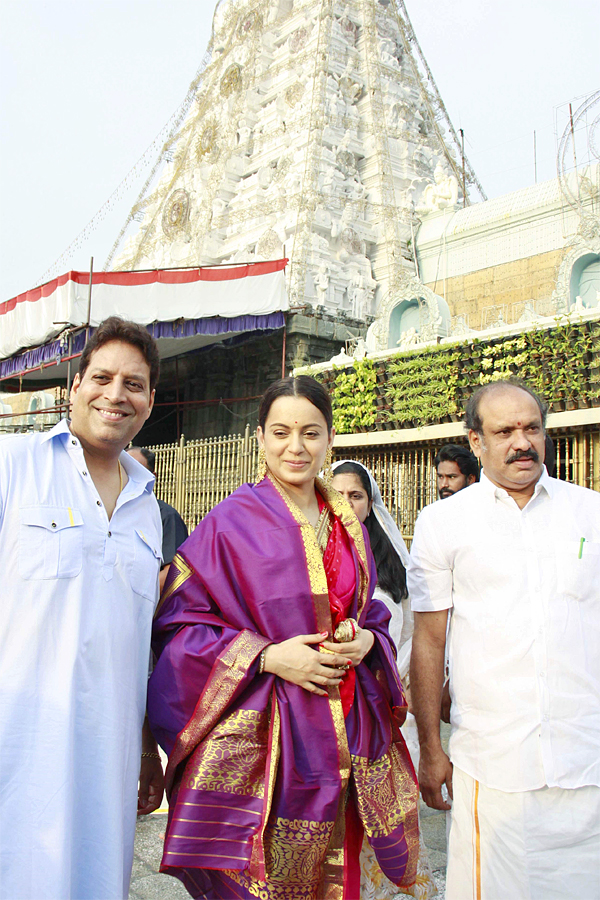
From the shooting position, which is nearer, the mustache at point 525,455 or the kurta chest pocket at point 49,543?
the kurta chest pocket at point 49,543

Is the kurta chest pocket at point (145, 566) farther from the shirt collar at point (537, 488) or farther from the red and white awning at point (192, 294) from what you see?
the red and white awning at point (192, 294)

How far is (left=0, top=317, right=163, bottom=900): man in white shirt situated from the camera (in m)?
1.58

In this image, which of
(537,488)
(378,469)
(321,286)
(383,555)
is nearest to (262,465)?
(537,488)

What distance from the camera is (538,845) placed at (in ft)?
5.87

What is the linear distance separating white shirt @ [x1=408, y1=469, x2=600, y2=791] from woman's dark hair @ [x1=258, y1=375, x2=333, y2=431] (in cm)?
50

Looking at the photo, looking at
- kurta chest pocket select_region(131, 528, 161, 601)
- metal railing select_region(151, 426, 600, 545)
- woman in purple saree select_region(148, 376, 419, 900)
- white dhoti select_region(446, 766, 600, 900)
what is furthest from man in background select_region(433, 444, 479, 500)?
metal railing select_region(151, 426, 600, 545)

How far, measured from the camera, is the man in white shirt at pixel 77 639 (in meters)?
1.58

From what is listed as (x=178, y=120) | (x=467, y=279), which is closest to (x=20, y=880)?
(x=467, y=279)

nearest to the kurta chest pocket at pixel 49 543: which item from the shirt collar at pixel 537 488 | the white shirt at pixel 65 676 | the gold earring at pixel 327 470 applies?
the white shirt at pixel 65 676

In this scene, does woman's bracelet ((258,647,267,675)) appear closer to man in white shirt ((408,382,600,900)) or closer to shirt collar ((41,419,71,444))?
man in white shirt ((408,382,600,900))

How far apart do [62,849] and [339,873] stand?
76 cm

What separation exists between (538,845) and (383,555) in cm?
145

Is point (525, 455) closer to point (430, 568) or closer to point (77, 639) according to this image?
point (430, 568)

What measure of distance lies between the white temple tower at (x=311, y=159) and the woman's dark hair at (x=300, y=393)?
11.5 meters
